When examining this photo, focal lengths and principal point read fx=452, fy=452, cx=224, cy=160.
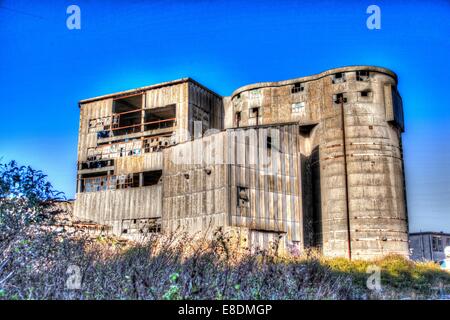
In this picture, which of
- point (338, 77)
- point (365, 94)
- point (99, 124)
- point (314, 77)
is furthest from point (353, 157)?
point (99, 124)

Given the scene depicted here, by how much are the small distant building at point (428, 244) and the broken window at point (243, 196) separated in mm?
28179

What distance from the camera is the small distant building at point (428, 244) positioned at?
45375 millimetres

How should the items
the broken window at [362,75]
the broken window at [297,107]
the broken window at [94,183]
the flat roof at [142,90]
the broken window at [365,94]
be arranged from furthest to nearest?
the broken window at [94,183]
the flat roof at [142,90]
the broken window at [297,107]
the broken window at [362,75]
the broken window at [365,94]

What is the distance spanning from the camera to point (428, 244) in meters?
45.6

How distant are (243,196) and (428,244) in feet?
98.7

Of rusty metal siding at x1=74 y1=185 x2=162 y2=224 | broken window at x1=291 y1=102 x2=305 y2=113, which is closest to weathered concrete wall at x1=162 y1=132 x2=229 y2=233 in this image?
rusty metal siding at x1=74 y1=185 x2=162 y2=224

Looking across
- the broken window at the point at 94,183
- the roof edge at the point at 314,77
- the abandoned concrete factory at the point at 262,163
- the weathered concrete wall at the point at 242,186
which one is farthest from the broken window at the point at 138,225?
the roof edge at the point at 314,77

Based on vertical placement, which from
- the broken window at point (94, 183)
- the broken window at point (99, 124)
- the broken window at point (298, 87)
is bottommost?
the broken window at point (94, 183)

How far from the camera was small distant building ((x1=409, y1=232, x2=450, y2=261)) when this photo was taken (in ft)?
149

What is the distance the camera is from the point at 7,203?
9.14 meters

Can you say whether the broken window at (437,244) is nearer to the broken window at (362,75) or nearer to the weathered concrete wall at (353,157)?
the weathered concrete wall at (353,157)

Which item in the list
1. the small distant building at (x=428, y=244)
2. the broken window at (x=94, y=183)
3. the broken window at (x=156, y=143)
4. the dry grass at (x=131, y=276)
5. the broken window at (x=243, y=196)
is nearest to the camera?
the dry grass at (x=131, y=276)

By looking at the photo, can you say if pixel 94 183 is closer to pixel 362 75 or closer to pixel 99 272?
pixel 362 75

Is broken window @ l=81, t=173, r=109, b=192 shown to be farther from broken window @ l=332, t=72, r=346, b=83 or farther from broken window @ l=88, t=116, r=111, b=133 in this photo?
broken window @ l=332, t=72, r=346, b=83
